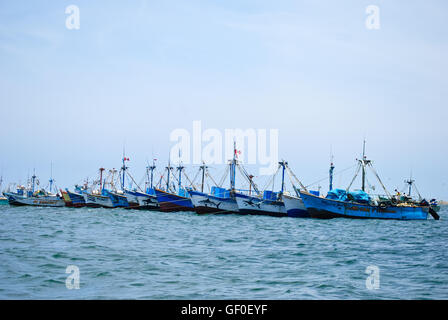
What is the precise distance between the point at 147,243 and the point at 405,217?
46.1 m

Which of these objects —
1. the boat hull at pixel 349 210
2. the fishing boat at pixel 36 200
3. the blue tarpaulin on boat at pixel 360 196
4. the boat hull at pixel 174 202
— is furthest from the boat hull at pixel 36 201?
the blue tarpaulin on boat at pixel 360 196

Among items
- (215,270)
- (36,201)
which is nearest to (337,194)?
(215,270)

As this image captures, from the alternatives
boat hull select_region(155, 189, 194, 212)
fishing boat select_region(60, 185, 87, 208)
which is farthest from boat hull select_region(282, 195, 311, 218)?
fishing boat select_region(60, 185, 87, 208)

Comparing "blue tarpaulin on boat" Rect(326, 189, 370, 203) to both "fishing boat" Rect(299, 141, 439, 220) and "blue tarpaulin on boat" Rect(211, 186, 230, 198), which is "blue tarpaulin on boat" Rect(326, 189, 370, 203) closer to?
"fishing boat" Rect(299, 141, 439, 220)

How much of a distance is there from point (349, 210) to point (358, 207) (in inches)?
52.1

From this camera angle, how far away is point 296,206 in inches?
2459

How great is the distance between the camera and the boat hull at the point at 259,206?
218 feet

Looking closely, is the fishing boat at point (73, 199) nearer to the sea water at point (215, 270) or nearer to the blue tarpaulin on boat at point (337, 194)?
the blue tarpaulin on boat at point (337, 194)

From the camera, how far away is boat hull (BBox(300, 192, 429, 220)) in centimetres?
5809

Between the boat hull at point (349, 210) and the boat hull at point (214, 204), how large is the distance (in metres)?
14.0

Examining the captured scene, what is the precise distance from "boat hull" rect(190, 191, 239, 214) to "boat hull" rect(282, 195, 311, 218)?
9.93 m

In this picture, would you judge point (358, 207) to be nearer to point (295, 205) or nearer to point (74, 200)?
point (295, 205)

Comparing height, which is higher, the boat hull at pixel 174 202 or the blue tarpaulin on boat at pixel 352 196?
the blue tarpaulin on boat at pixel 352 196
